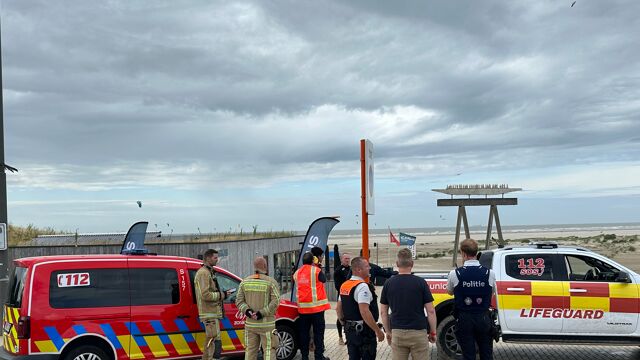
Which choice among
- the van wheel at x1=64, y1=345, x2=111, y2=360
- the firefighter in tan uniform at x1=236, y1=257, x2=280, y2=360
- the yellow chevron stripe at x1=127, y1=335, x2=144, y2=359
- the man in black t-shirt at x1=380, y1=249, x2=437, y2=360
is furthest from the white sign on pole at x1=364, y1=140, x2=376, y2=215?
the van wheel at x1=64, y1=345, x2=111, y2=360

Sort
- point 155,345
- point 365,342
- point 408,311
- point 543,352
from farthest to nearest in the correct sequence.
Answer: point 543,352 → point 155,345 → point 365,342 → point 408,311

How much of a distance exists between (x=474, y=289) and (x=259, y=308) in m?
2.83

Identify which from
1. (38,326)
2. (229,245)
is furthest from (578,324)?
(229,245)

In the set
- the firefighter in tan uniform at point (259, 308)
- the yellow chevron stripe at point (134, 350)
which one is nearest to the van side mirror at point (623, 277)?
the firefighter in tan uniform at point (259, 308)

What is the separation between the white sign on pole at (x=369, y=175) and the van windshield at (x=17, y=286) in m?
5.48

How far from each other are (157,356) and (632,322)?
699cm

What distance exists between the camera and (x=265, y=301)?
801 centimetres

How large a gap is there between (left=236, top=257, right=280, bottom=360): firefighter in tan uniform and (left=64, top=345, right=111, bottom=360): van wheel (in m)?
1.92

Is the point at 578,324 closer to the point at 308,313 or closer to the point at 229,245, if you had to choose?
the point at 308,313

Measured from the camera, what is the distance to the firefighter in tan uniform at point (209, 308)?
836 centimetres

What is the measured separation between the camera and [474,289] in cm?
702

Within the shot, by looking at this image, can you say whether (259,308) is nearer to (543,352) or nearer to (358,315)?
(358,315)

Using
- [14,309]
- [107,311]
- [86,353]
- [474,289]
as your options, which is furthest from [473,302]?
[14,309]

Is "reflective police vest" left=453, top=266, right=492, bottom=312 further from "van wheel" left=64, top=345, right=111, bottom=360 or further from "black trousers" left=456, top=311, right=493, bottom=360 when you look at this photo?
"van wheel" left=64, top=345, right=111, bottom=360
